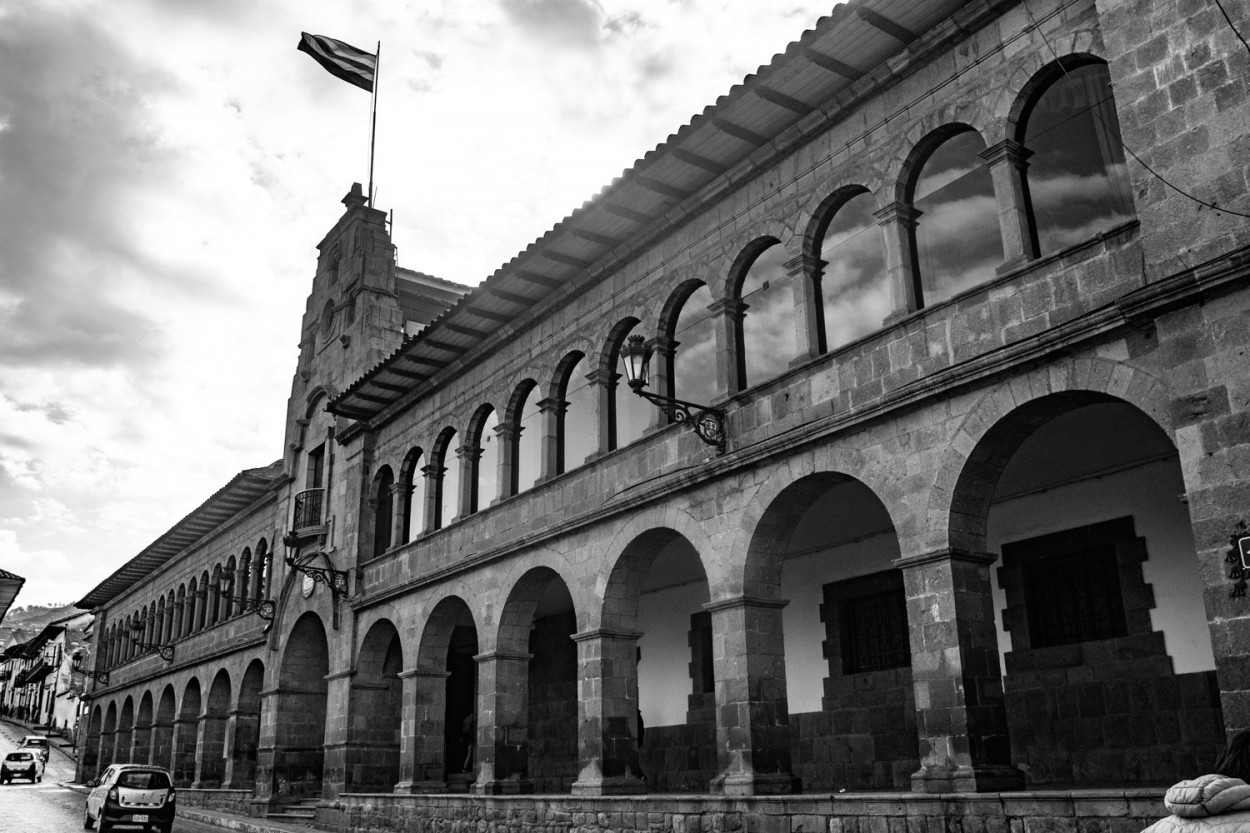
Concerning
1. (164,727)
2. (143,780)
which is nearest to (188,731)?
(164,727)

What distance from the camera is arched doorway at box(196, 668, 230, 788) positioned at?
1187 inches

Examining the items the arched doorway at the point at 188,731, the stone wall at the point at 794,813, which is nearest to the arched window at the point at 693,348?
the stone wall at the point at 794,813

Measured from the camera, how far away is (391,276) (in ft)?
82.4

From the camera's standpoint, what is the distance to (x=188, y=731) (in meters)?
33.0

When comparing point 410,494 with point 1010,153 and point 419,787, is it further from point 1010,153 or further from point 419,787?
point 1010,153

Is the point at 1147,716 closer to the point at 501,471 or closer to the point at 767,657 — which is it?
the point at 767,657

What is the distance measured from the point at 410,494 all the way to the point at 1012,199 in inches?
561

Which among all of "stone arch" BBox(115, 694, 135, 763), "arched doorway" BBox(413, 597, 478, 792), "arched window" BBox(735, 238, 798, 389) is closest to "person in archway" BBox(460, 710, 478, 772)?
"arched doorway" BBox(413, 597, 478, 792)

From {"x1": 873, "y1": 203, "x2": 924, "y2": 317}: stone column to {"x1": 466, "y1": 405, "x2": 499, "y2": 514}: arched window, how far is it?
8782 millimetres

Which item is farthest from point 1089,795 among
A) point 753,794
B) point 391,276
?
point 391,276

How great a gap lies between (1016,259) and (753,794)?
633cm

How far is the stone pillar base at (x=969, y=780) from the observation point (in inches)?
391

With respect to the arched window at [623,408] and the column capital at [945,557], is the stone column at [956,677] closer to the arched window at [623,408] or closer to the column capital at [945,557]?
the column capital at [945,557]

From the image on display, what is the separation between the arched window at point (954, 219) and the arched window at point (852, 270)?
0.52m
